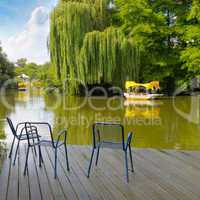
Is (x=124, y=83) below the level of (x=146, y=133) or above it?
above

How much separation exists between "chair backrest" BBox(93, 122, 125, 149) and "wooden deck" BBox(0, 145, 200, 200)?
14.1 inches

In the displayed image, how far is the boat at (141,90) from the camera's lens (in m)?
14.8

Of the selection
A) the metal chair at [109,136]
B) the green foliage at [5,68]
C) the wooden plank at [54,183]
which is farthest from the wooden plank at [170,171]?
the green foliage at [5,68]

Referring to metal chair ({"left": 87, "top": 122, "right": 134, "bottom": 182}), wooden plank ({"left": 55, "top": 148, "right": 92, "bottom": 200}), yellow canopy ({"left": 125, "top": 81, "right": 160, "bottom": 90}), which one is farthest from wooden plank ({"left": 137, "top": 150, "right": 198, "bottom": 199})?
yellow canopy ({"left": 125, "top": 81, "right": 160, "bottom": 90})

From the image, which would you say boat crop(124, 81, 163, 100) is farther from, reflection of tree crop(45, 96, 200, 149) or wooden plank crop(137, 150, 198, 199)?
wooden plank crop(137, 150, 198, 199)

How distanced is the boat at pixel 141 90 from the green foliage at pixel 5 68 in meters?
13.5

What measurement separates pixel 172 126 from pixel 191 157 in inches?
145

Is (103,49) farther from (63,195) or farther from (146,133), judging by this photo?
(63,195)

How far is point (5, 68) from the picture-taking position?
83.2ft

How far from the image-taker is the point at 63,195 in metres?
2.32

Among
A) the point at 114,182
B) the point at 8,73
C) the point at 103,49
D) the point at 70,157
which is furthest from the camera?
the point at 8,73

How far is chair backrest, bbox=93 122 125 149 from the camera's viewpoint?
2684 millimetres

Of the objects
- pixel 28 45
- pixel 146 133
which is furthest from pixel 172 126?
pixel 28 45

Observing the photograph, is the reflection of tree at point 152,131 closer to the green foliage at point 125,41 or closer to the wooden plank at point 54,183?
the wooden plank at point 54,183
